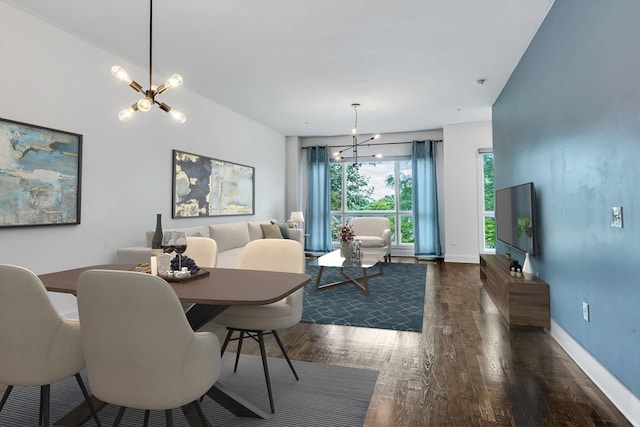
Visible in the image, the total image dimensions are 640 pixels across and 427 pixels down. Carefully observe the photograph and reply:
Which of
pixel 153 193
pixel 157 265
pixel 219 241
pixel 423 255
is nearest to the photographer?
pixel 157 265

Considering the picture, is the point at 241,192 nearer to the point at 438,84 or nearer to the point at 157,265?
the point at 438,84

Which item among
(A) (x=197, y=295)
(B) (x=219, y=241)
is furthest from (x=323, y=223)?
(A) (x=197, y=295)

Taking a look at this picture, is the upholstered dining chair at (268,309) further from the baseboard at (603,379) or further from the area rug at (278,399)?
the baseboard at (603,379)

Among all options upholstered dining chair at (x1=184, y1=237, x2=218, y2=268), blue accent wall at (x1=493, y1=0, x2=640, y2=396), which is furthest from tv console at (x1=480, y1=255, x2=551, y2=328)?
upholstered dining chair at (x1=184, y1=237, x2=218, y2=268)

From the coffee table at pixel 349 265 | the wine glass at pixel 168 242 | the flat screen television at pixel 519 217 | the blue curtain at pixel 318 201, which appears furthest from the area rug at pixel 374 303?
the blue curtain at pixel 318 201

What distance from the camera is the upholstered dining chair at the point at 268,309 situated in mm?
2029

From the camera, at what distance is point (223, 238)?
16.8ft

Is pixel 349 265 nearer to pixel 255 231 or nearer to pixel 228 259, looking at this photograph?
pixel 228 259

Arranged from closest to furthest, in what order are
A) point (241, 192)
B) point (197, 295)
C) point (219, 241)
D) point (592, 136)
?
point (197, 295) → point (592, 136) → point (219, 241) → point (241, 192)

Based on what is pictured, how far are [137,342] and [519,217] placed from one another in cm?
366

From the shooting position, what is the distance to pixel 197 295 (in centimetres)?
144

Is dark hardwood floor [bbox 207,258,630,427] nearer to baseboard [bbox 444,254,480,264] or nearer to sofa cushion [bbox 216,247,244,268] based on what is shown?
sofa cushion [bbox 216,247,244,268]

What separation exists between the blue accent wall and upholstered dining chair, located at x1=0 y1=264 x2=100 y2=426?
2755mm

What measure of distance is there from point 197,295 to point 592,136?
252 centimetres
